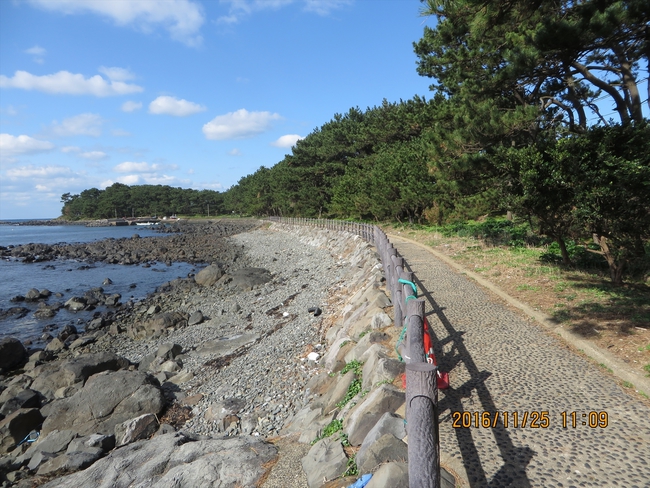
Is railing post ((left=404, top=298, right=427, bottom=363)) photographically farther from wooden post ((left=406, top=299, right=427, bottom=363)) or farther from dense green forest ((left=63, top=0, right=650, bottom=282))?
dense green forest ((left=63, top=0, right=650, bottom=282))

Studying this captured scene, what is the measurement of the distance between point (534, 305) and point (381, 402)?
5464mm

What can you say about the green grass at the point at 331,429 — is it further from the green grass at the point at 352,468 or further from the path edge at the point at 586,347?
the path edge at the point at 586,347

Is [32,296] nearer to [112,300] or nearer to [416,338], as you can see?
[112,300]

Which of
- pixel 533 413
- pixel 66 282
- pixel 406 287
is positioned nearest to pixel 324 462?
pixel 533 413

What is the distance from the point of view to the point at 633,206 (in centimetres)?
707

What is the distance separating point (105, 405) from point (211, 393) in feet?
8.08

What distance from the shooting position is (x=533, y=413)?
4.32 meters

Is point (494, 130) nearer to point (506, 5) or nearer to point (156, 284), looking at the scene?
point (506, 5)

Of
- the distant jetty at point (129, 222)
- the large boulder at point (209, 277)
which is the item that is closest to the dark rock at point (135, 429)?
the large boulder at point (209, 277)

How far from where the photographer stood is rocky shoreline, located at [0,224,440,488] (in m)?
5.09

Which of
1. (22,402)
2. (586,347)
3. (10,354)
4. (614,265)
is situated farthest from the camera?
(10,354)

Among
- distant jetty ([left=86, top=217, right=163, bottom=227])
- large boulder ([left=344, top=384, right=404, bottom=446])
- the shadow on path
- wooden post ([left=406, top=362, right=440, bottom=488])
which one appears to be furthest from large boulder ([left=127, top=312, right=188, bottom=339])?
distant jetty ([left=86, top=217, right=163, bottom=227])

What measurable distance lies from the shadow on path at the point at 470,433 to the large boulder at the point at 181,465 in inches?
97.6

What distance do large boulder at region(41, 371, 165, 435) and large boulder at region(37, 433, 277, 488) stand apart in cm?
208
